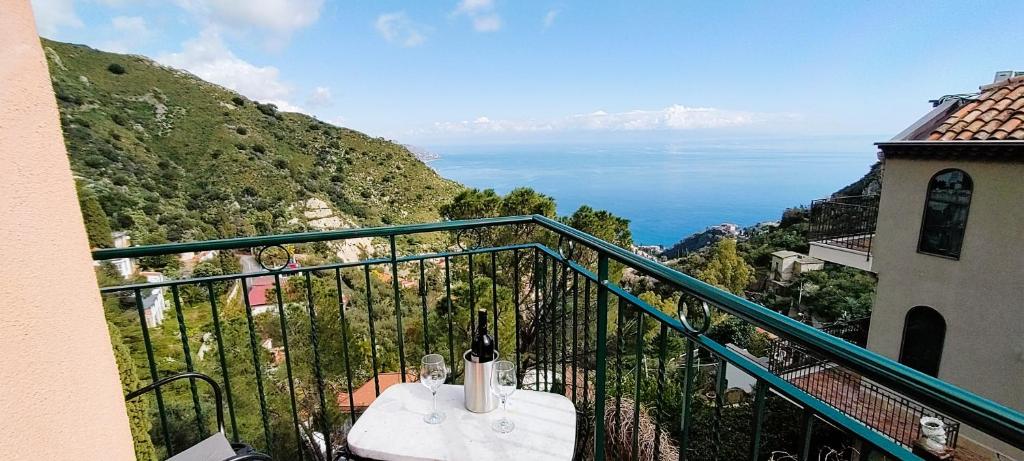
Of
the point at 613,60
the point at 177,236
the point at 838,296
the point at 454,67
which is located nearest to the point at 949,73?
the point at 838,296

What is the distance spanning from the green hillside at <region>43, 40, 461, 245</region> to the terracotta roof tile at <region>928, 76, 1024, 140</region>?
55.9 ft

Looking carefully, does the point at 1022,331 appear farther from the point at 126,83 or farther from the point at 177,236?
the point at 126,83

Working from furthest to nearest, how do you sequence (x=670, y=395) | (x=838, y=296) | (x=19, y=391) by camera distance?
(x=838, y=296) < (x=670, y=395) < (x=19, y=391)

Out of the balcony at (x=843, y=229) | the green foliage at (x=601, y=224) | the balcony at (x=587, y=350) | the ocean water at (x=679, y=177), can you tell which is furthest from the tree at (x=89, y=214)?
the ocean water at (x=679, y=177)

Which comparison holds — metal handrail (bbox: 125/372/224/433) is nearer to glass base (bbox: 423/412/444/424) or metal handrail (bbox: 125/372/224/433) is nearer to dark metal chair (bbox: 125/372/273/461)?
dark metal chair (bbox: 125/372/273/461)

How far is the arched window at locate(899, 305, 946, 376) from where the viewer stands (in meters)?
6.55

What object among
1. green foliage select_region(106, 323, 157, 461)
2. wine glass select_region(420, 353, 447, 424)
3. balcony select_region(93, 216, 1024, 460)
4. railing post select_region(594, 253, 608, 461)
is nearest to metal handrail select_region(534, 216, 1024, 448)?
balcony select_region(93, 216, 1024, 460)

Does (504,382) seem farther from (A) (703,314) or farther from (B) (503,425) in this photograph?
(A) (703,314)

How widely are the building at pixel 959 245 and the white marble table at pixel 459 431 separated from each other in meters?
6.77

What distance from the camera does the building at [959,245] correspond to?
5.64 meters

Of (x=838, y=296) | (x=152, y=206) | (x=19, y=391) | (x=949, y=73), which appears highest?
(x=949, y=73)

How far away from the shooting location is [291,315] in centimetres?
1155

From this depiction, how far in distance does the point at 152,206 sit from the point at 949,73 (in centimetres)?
3742

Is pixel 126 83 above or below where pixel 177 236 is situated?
above
